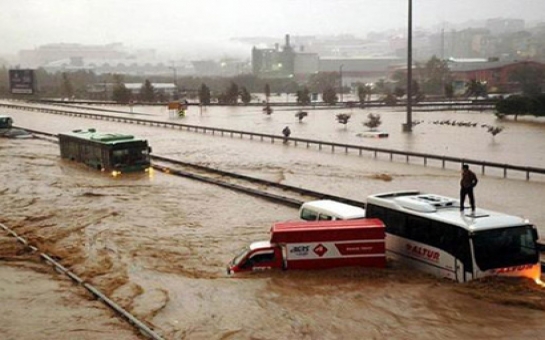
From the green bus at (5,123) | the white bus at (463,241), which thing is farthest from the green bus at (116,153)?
the green bus at (5,123)

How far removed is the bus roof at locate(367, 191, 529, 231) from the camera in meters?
11.2

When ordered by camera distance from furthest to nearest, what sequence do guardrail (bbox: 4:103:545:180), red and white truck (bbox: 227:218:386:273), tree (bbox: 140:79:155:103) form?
tree (bbox: 140:79:155:103) → guardrail (bbox: 4:103:545:180) → red and white truck (bbox: 227:218:386:273)

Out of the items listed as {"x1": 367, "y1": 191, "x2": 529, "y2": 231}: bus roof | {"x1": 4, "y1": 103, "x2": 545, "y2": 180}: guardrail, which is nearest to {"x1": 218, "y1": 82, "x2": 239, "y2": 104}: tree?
{"x1": 4, "y1": 103, "x2": 545, "y2": 180}: guardrail

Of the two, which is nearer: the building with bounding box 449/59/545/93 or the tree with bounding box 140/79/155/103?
the tree with bounding box 140/79/155/103

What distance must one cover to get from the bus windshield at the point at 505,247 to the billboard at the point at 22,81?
8672 centimetres

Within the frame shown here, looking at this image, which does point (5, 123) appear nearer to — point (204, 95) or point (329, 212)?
point (204, 95)

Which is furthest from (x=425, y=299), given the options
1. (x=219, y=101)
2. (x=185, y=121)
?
(x=219, y=101)

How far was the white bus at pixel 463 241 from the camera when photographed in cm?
1107

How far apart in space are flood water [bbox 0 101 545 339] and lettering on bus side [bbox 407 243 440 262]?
15.7 inches

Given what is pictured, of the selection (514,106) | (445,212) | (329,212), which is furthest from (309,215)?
(514,106)

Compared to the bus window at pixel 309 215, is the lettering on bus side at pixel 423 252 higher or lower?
lower

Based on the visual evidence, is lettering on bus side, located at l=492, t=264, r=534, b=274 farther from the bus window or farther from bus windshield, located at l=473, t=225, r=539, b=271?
the bus window

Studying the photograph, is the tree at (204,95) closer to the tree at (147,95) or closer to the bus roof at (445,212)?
the tree at (147,95)

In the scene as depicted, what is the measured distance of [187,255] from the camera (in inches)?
609
